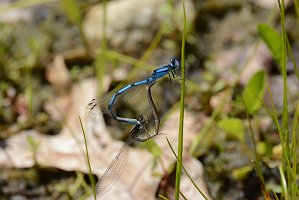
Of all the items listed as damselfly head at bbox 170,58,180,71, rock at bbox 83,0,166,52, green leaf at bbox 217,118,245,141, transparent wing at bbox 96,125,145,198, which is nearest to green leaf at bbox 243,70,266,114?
green leaf at bbox 217,118,245,141

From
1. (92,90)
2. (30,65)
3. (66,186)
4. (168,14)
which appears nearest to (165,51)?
(168,14)

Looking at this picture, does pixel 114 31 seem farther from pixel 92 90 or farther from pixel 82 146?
pixel 82 146

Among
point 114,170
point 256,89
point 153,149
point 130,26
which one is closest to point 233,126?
point 256,89

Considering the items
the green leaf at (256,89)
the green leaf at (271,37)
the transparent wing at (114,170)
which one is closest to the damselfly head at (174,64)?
the transparent wing at (114,170)

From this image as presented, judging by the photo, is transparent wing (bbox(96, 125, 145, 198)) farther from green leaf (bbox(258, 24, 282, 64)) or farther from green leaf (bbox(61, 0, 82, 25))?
green leaf (bbox(61, 0, 82, 25))

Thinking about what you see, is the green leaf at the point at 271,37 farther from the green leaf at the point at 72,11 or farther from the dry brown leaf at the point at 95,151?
the green leaf at the point at 72,11

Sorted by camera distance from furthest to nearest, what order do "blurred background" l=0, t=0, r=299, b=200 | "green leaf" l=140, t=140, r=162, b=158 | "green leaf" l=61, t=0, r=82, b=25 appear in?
"green leaf" l=61, t=0, r=82, b=25
"blurred background" l=0, t=0, r=299, b=200
"green leaf" l=140, t=140, r=162, b=158

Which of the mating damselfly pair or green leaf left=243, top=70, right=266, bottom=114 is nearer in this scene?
the mating damselfly pair

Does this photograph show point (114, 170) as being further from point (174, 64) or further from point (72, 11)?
point (72, 11)
